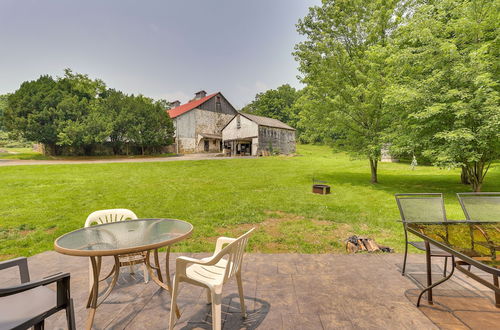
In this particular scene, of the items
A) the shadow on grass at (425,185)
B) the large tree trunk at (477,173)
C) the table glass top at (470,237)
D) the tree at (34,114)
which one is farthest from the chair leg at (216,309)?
the tree at (34,114)

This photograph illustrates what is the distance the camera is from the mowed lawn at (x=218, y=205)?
505cm

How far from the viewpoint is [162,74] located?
25281 millimetres

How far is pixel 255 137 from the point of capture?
30.6 m

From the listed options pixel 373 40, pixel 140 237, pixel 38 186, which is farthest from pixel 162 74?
pixel 140 237

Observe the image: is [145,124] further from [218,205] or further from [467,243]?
[467,243]

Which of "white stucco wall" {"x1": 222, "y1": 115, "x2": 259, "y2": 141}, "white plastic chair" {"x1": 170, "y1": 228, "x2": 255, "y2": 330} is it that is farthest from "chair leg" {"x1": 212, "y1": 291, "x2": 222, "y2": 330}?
"white stucco wall" {"x1": 222, "y1": 115, "x2": 259, "y2": 141}

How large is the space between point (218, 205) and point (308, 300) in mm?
5747

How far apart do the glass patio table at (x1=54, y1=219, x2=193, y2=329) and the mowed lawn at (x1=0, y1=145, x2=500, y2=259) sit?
5.70ft

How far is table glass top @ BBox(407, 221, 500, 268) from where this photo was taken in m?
2.08

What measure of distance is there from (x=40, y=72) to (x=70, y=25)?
20.9 meters

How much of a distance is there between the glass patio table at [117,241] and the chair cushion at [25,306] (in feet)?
1.13

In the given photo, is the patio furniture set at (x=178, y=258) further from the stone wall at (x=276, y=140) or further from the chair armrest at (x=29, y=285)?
the stone wall at (x=276, y=140)

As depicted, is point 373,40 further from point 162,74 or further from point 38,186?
point 162,74

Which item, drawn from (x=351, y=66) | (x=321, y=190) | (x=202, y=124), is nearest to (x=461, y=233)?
(x=321, y=190)
